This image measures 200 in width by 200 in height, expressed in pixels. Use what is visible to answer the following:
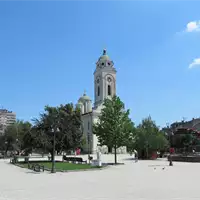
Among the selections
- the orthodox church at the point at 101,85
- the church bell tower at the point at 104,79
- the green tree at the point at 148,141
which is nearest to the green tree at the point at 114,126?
the green tree at the point at 148,141

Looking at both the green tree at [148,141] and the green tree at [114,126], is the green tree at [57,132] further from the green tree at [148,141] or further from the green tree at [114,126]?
the green tree at [148,141]

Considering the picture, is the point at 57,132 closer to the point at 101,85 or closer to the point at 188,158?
the point at 188,158

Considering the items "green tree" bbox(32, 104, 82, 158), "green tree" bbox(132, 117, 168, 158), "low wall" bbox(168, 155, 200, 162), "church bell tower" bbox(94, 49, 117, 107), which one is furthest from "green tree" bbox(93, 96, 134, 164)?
"church bell tower" bbox(94, 49, 117, 107)

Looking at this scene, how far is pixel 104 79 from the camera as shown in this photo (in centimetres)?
8181

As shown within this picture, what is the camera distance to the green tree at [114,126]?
33.3 metres

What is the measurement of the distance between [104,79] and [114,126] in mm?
48935

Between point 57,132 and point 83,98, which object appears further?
point 83,98

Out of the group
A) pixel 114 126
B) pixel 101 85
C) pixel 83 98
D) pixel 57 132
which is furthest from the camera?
pixel 83 98

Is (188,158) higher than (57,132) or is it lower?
lower

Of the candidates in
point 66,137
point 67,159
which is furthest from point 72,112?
point 67,159

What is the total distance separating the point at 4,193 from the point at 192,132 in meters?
44.0

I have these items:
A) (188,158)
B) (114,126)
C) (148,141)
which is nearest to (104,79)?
(148,141)

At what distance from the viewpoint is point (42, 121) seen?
41094 millimetres

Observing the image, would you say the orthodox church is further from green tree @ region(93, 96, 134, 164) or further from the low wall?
green tree @ region(93, 96, 134, 164)
